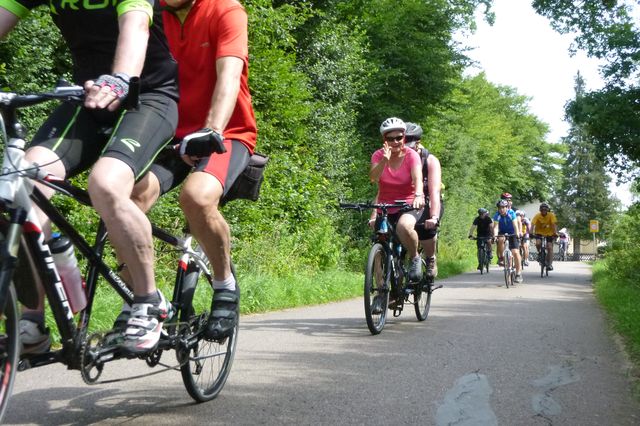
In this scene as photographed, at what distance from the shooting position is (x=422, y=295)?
30.1ft

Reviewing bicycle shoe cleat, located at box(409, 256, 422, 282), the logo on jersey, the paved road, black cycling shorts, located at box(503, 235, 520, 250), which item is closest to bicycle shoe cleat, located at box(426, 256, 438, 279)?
bicycle shoe cleat, located at box(409, 256, 422, 282)

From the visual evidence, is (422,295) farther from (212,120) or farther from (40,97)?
(40,97)

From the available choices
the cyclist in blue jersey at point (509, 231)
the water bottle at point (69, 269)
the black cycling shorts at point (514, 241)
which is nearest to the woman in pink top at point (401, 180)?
the water bottle at point (69, 269)

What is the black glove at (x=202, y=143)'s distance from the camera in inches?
139

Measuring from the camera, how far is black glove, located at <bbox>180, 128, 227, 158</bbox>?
352 centimetres

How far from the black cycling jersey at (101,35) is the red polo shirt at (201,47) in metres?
0.36

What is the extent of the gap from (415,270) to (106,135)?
17.8 ft

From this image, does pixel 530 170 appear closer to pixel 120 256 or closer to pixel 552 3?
pixel 552 3

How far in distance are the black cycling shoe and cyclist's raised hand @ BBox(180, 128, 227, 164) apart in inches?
39.4

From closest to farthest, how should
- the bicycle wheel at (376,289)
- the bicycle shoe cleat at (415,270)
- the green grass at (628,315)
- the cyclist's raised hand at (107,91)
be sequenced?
the cyclist's raised hand at (107,91)
the green grass at (628,315)
the bicycle wheel at (376,289)
the bicycle shoe cleat at (415,270)

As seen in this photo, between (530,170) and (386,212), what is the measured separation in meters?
65.1

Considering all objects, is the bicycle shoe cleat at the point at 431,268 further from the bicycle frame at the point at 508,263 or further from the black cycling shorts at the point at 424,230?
the bicycle frame at the point at 508,263

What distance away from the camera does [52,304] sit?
3.18 metres

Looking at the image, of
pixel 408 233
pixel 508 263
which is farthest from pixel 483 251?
pixel 408 233
